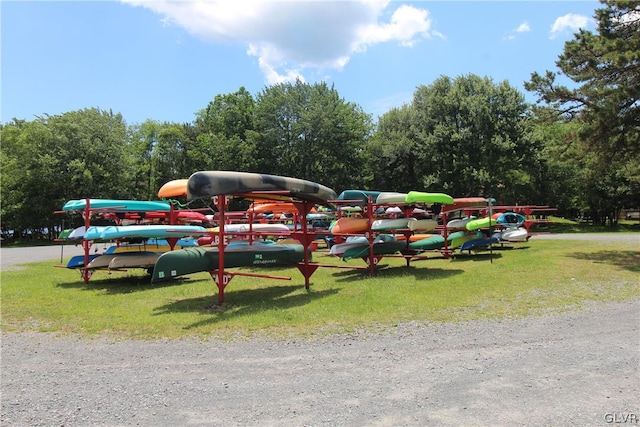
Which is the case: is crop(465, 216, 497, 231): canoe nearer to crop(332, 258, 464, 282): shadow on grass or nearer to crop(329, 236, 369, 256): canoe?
crop(332, 258, 464, 282): shadow on grass

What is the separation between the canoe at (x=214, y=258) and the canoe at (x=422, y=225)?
429cm

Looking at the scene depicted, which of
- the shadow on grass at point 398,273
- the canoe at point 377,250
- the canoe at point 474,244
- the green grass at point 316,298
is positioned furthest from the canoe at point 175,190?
the canoe at point 474,244

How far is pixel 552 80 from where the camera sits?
49.8 feet

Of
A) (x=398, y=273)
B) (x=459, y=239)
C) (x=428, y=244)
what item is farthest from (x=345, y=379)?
(x=459, y=239)

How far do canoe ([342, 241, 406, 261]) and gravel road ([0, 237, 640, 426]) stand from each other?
20.6 ft

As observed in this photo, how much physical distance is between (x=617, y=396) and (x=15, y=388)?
6.68m

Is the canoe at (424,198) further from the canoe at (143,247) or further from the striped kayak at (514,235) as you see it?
the canoe at (143,247)

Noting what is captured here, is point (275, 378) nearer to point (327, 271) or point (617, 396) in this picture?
point (617, 396)

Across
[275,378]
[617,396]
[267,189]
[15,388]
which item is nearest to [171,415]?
[275,378]

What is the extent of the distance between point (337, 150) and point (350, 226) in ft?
83.3

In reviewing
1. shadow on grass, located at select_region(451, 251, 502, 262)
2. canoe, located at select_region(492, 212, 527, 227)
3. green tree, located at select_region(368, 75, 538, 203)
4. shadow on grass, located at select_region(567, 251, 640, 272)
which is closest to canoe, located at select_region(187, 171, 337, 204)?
shadow on grass, located at select_region(451, 251, 502, 262)

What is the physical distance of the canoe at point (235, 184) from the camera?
337 inches

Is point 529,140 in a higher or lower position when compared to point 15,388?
higher

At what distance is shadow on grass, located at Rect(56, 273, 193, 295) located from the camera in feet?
39.7
